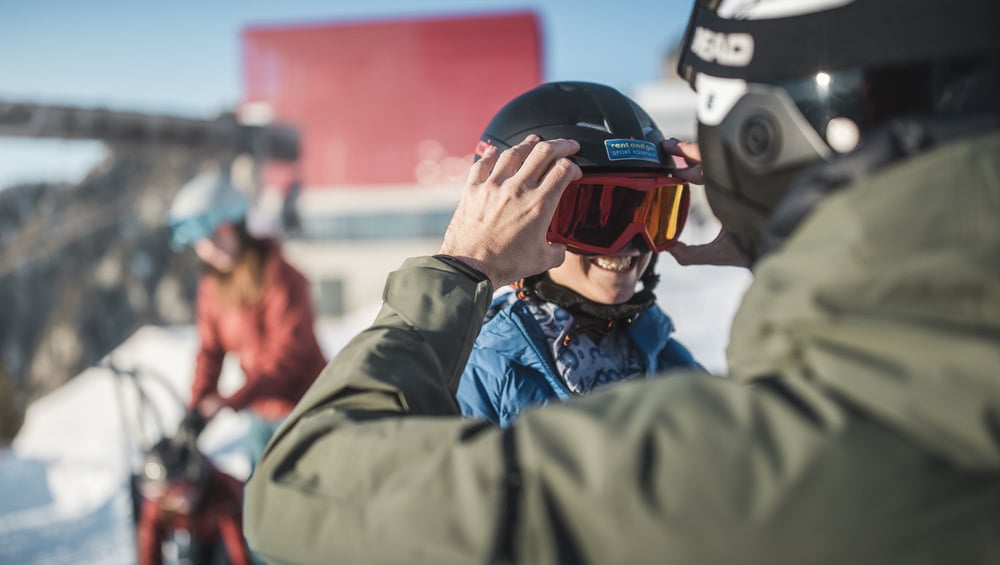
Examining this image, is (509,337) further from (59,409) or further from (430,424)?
(59,409)

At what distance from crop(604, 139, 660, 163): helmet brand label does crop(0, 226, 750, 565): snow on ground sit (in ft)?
11.4

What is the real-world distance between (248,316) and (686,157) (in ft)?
11.1

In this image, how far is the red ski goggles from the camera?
6.75 feet

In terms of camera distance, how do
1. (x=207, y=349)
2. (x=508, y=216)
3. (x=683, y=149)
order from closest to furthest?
(x=508, y=216) → (x=683, y=149) → (x=207, y=349)

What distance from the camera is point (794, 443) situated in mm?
806

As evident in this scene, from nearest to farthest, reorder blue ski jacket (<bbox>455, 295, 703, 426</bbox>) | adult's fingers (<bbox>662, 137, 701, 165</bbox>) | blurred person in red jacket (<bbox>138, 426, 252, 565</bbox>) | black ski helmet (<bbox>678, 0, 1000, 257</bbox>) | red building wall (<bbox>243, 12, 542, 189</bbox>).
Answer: black ski helmet (<bbox>678, 0, 1000, 257</bbox>) → blue ski jacket (<bbox>455, 295, 703, 426</bbox>) → adult's fingers (<bbox>662, 137, 701, 165</bbox>) → blurred person in red jacket (<bbox>138, 426, 252, 565</bbox>) → red building wall (<bbox>243, 12, 542, 189</bbox>)

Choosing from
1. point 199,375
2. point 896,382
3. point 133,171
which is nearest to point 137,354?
point 199,375

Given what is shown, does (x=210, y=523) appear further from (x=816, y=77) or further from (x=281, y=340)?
(x=816, y=77)

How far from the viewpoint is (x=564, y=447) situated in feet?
2.90

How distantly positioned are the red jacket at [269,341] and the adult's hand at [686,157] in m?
2.99

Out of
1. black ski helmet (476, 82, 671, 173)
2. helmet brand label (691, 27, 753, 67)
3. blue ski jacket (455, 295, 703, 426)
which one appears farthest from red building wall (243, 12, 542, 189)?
helmet brand label (691, 27, 753, 67)

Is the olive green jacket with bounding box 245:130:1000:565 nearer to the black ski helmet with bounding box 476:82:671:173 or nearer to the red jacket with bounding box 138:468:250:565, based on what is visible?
the black ski helmet with bounding box 476:82:671:173

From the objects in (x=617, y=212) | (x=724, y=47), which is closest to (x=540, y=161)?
(x=724, y=47)

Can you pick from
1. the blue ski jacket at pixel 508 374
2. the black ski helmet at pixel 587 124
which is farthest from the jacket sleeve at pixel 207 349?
the blue ski jacket at pixel 508 374
